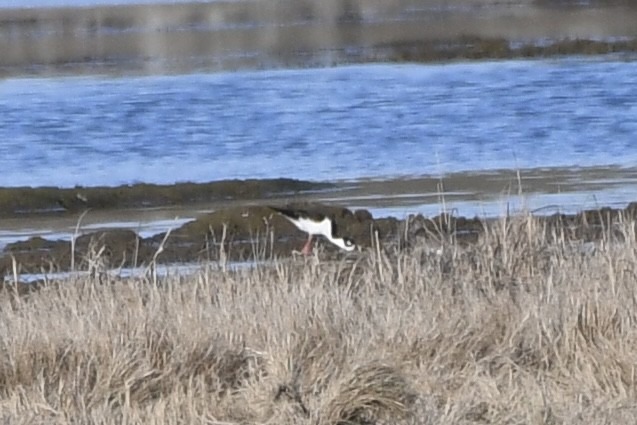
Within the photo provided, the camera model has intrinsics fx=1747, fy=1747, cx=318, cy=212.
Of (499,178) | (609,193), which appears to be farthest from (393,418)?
(499,178)

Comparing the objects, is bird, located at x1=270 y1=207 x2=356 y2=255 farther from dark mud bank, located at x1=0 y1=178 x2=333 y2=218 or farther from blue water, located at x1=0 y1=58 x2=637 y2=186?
blue water, located at x1=0 y1=58 x2=637 y2=186

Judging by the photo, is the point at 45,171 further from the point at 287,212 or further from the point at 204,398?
the point at 204,398

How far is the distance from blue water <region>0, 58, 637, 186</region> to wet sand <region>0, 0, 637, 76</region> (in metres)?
2.21

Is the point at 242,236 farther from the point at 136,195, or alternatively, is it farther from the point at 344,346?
the point at 344,346

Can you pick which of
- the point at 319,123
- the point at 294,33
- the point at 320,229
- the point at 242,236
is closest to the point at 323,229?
the point at 320,229

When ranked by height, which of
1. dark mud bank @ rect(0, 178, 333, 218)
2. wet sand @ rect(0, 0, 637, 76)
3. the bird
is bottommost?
dark mud bank @ rect(0, 178, 333, 218)

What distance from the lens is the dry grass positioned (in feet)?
21.7

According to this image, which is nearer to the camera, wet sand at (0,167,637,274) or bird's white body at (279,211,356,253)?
bird's white body at (279,211,356,253)

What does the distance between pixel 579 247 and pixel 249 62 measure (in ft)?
70.3

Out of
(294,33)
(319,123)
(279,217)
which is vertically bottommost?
(279,217)

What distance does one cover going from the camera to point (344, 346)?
24.5 ft

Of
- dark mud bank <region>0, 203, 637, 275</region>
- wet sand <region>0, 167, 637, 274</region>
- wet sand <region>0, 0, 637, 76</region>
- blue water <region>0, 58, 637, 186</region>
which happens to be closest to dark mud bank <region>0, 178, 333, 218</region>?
wet sand <region>0, 167, 637, 274</region>

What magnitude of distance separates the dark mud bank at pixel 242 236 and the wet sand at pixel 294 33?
16.4 m

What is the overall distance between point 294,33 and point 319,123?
1459cm
